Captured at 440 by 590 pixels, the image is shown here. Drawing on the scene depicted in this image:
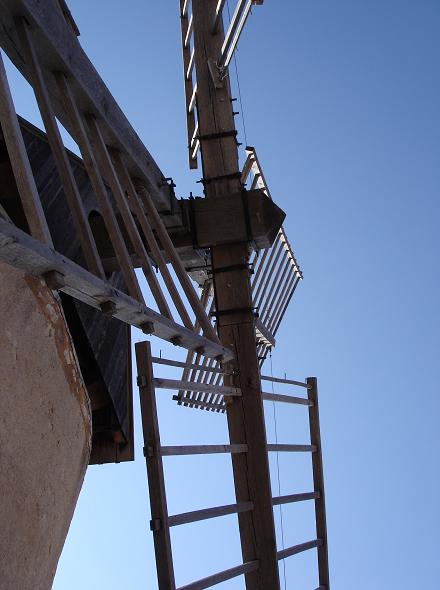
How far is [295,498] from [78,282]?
10.1ft

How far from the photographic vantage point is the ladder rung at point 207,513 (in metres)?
3.91

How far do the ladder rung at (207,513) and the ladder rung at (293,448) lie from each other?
46 cm

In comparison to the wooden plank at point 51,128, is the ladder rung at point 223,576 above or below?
below

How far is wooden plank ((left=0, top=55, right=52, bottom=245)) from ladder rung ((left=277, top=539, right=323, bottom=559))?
3123mm

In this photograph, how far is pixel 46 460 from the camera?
3664 mm

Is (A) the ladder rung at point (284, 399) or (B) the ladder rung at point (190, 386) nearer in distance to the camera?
(B) the ladder rung at point (190, 386)

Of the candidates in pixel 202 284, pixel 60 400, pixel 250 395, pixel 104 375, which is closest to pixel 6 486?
pixel 60 400

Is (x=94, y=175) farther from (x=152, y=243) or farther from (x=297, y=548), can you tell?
(x=297, y=548)

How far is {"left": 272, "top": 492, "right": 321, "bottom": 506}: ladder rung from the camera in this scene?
16.7ft

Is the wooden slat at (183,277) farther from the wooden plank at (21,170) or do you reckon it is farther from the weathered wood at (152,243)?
the wooden plank at (21,170)

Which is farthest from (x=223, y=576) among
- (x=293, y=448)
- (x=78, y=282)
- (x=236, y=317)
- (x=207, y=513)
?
(x=78, y=282)

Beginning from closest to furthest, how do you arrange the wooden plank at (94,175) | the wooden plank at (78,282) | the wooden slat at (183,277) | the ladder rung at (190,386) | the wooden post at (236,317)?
1. the wooden plank at (78,282)
2. the wooden plank at (94,175)
3. the ladder rung at (190,386)
4. the wooden slat at (183,277)
5. the wooden post at (236,317)

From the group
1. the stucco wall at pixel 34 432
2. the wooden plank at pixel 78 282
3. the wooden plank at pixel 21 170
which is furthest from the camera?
the stucco wall at pixel 34 432

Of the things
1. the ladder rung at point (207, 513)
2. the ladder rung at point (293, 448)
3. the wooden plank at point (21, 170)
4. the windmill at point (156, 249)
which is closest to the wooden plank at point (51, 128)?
the windmill at point (156, 249)
